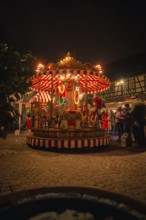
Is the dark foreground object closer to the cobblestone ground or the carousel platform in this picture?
the cobblestone ground

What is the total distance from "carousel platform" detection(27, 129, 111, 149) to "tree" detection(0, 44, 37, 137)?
4.44m

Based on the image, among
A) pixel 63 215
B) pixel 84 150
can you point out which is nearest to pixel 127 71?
pixel 84 150

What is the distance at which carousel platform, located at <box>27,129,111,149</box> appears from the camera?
7094 millimetres

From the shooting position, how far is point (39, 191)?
8.21ft

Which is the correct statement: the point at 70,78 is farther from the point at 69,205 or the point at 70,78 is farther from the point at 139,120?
the point at 69,205

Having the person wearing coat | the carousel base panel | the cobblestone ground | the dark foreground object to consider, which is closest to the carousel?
the carousel base panel

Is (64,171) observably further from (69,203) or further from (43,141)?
(43,141)

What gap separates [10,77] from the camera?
105 inches

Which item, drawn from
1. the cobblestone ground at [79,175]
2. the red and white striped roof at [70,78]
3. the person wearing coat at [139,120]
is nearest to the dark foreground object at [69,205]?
the cobblestone ground at [79,175]

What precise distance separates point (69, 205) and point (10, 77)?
2014mm

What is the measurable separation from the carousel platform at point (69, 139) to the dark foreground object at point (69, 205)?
14.9 ft

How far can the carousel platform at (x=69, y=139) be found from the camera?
7094mm

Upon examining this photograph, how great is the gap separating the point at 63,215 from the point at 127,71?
27827 millimetres

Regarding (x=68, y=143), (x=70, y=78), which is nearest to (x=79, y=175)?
(x=68, y=143)
